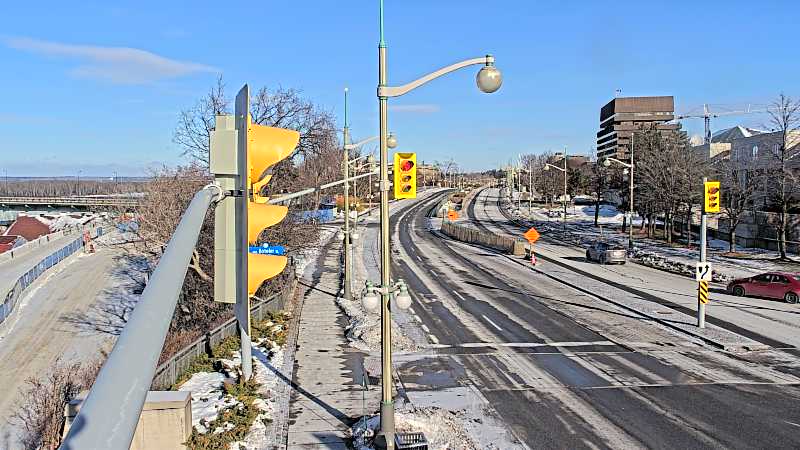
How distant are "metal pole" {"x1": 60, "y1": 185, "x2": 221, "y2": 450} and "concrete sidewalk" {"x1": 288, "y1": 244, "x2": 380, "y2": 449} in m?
11.8

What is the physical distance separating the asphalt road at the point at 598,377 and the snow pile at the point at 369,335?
1227 millimetres

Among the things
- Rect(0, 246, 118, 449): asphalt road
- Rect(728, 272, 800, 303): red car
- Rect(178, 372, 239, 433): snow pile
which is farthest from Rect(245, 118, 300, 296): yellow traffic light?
Rect(728, 272, 800, 303): red car

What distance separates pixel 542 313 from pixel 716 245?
35918mm

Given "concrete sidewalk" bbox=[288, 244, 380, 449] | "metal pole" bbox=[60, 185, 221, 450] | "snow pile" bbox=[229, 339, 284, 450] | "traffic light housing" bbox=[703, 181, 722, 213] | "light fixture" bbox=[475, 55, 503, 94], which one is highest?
"light fixture" bbox=[475, 55, 503, 94]

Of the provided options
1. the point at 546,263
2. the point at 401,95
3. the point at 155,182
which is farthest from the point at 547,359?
the point at 546,263

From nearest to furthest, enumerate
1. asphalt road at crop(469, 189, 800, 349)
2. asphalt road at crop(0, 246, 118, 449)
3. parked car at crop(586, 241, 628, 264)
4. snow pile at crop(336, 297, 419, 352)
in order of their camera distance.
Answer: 1. snow pile at crop(336, 297, 419, 352)
2. asphalt road at crop(469, 189, 800, 349)
3. asphalt road at crop(0, 246, 118, 449)
4. parked car at crop(586, 241, 628, 264)

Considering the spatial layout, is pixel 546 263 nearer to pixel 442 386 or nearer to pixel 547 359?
pixel 547 359

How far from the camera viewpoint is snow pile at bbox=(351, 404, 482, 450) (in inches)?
535

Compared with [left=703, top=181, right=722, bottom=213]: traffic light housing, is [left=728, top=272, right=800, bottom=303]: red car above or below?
below

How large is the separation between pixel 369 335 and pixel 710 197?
12911 millimetres

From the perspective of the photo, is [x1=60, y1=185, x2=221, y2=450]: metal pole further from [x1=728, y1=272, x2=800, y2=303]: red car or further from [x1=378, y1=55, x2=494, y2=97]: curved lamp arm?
[x1=728, y1=272, x2=800, y2=303]: red car

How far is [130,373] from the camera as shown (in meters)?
2.11

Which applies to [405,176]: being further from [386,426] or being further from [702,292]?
[702,292]

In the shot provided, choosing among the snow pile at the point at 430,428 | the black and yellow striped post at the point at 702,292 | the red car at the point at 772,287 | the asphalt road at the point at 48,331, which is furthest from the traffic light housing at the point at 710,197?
the asphalt road at the point at 48,331
